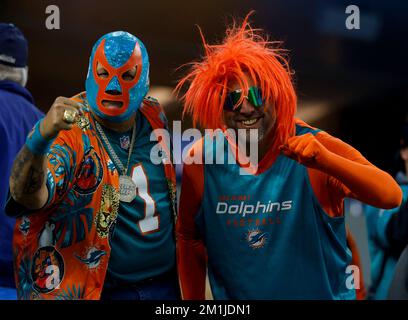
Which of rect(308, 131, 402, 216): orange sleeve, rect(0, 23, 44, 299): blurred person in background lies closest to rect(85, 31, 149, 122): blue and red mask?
rect(0, 23, 44, 299): blurred person in background

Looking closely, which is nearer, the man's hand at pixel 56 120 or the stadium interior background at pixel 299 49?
the man's hand at pixel 56 120

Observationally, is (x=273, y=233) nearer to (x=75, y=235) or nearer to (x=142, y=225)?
(x=142, y=225)

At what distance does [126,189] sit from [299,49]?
1993 millimetres

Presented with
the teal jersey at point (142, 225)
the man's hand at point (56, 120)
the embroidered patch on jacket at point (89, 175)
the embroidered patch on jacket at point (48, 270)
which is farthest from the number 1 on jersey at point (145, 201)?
the man's hand at point (56, 120)

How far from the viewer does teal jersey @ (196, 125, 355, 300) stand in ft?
5.53

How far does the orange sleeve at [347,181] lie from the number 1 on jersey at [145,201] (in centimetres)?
40

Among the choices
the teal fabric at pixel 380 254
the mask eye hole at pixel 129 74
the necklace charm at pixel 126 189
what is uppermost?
the mask eye hole at pixel 129 74

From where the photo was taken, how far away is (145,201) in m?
1.66

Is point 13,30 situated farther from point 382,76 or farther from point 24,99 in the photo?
Answer: point 382,76

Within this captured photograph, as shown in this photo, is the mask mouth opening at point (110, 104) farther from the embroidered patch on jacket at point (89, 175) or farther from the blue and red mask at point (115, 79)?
the embroidered patch on jacket at point (89, 175)

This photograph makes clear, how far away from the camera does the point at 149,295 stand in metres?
1.68

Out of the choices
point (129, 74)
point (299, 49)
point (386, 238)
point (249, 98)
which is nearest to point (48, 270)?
point (129, 74)

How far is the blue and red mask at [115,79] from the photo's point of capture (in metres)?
1.63
